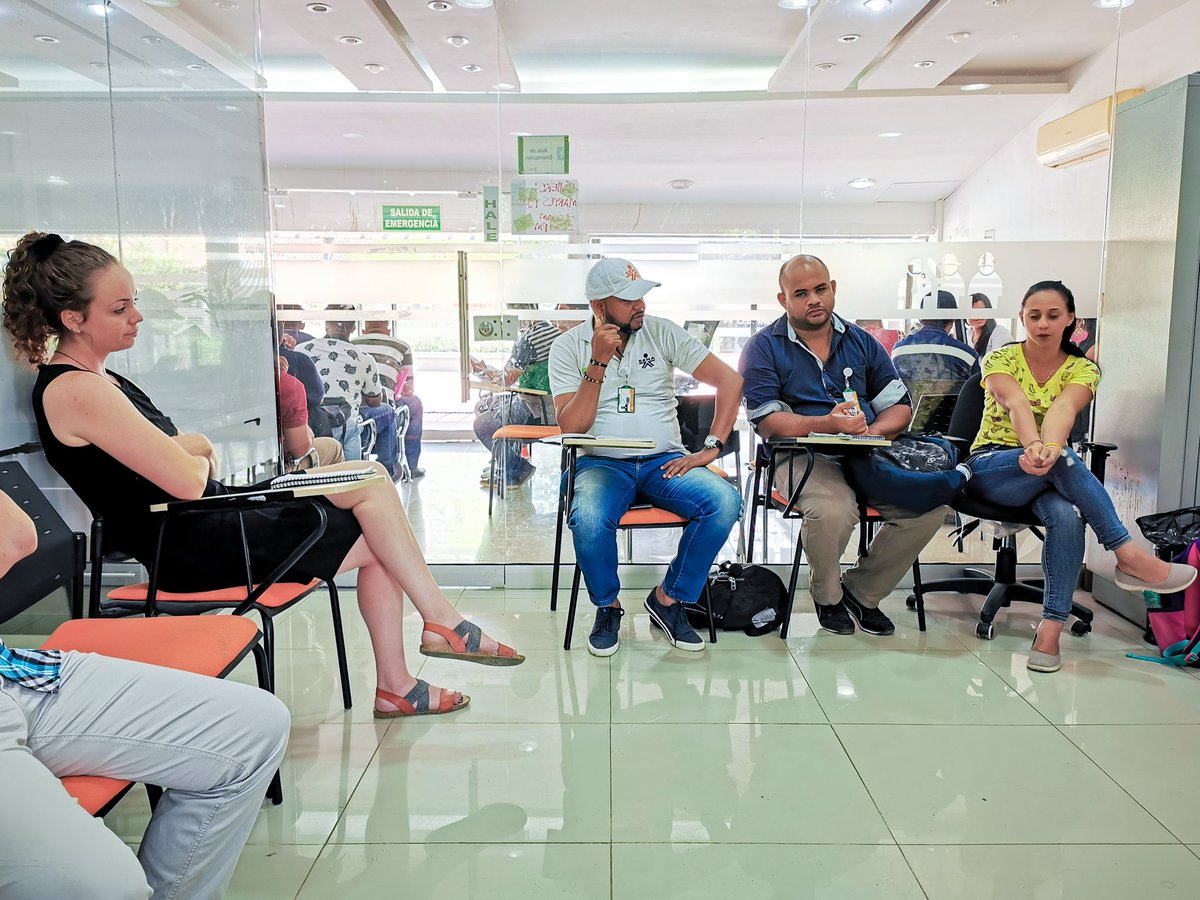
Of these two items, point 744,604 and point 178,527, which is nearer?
point 178,527

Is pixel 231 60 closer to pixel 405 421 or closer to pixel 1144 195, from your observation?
pixel 405 421

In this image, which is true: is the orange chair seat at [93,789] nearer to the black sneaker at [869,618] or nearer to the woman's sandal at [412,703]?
the woman's sandal at [412,703]

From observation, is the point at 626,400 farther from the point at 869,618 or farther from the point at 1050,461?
the point at 1050,461

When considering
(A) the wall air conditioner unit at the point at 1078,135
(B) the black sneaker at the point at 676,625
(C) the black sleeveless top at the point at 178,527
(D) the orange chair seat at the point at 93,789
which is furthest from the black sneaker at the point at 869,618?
(D) the orange chair seat at the point at 93,789

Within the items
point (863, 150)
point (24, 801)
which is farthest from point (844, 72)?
point (24, 801)

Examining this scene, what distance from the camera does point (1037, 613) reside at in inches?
137

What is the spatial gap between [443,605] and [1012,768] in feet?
4.78

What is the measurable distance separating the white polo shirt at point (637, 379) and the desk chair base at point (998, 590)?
109 cm

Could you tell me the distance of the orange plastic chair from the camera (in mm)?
1599

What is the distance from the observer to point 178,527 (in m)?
2.07

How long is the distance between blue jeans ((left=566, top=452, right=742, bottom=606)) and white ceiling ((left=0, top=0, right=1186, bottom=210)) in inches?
50.1

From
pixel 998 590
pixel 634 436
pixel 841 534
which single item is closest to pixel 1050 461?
pixel 998 590

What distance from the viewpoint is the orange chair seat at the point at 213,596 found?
2.08 metres

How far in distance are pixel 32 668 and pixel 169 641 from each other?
1.18 feet
